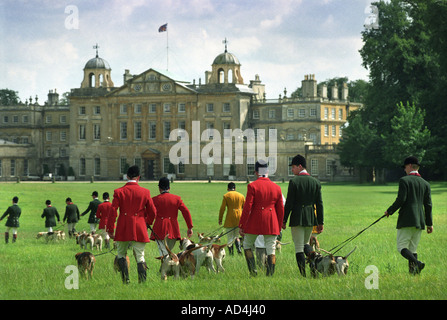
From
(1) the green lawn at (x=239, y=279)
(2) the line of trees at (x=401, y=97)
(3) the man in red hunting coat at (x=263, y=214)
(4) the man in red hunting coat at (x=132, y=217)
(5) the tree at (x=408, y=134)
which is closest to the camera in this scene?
(1) the green lawn at (x=239, y=279)

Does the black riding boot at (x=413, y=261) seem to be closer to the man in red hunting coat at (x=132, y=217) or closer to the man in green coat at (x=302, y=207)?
the man in green coat at (x=302, y=207)

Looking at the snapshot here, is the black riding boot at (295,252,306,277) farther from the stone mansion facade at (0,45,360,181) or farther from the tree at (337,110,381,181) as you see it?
the stone mansion facade at (0,45,360,181)

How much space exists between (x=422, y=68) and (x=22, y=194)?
33.2m

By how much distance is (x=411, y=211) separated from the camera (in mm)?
11102

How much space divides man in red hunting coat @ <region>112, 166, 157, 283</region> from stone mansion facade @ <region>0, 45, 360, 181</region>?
72.7 metres

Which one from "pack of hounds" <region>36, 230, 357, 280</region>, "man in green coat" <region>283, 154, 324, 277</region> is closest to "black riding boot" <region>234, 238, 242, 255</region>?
"pack of hounds" <region>36, 230, 357, 280</region>

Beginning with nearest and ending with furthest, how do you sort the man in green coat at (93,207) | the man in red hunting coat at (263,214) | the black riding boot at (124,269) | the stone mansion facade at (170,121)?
the black riding boot at (124,269) < the man in red hunting coat at (263,214) < the man in green coat at (93,207) < the stone mansion facade at (170,121)

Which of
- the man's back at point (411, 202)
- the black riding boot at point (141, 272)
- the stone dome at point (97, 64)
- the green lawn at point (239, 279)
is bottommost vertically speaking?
the green lawn at point (239, 279)

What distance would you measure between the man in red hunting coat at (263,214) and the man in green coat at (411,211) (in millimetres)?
1701

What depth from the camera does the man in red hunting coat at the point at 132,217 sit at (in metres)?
10.6

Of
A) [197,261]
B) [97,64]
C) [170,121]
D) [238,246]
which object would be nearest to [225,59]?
[170,121]

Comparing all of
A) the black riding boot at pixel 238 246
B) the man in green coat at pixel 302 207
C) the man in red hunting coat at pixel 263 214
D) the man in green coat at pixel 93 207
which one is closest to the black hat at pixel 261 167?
Answer: the man in red hunting coat at pixel 263 214

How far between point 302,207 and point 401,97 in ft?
169

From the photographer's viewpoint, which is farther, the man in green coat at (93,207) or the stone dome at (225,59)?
the stone dome at (225,59)
